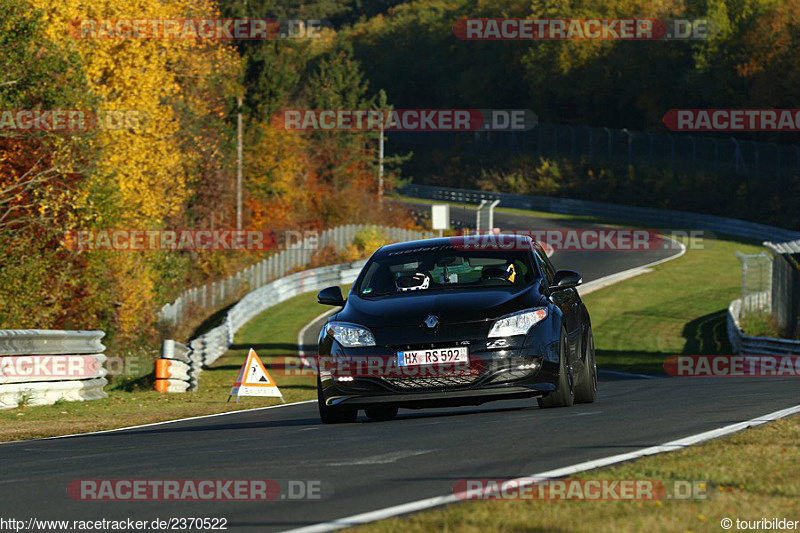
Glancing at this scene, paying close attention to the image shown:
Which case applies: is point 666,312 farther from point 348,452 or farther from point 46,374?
point 348,452

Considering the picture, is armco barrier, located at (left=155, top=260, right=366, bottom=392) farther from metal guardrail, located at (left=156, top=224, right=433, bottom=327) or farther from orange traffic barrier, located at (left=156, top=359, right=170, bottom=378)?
metal guardrail, located at (left=156, top=224, right=433, bottom=327)

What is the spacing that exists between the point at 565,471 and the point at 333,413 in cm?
523

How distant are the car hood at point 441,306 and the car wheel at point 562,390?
526 millimetres

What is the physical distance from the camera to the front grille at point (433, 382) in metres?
11.8

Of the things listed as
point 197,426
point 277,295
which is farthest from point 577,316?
point 277,295

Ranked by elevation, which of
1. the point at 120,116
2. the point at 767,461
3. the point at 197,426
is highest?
the point at 120,116

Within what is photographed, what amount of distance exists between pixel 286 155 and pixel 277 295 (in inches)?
1323

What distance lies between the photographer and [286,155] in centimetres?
8450

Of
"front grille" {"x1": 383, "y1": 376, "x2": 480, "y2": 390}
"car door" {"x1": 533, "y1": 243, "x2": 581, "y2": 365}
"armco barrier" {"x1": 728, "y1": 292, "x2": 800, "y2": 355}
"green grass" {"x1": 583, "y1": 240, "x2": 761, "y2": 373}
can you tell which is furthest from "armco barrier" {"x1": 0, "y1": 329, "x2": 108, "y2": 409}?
"armco barrier" {"x1": 728, "y1": 292, "x2": 800, "y2": 355}

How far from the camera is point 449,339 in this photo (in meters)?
11.8

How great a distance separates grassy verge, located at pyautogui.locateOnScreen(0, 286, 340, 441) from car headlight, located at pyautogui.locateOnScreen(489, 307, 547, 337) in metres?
4.98

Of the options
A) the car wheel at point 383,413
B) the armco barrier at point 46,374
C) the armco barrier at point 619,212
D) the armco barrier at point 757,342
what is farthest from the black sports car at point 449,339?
the armco barrier at point 619,212

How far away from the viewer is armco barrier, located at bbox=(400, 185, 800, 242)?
235 feet

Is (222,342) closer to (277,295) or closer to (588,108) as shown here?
(277,295)
